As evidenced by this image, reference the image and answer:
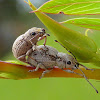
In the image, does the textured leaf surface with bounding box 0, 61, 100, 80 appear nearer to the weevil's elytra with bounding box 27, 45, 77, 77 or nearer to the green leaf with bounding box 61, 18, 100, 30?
the weevil's elytra with bounding box 27, 45, 77, 77

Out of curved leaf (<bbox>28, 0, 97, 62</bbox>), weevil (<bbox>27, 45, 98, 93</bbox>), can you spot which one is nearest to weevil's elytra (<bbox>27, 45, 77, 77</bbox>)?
weevil (<bbox>27, 45, 98, 93</bbox>)
